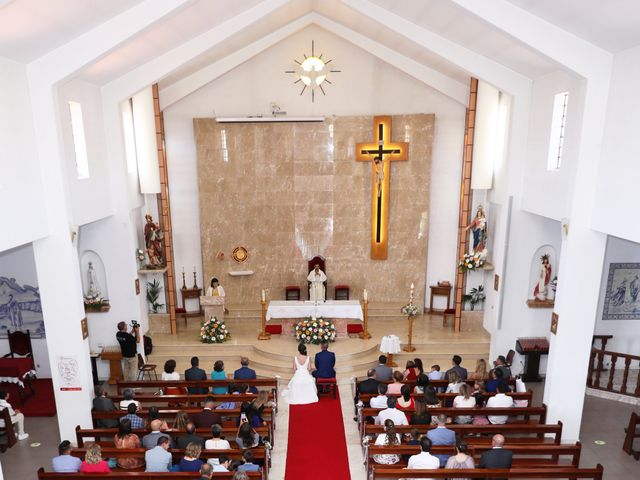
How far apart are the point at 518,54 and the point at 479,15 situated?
7.03 feet

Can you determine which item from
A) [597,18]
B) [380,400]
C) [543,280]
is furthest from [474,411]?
[597,18]

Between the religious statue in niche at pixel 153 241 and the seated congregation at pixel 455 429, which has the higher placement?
the religious statue in niche at pixel 153 241

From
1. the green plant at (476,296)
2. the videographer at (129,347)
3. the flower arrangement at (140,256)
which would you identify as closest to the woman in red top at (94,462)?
the videographer at (129,347)

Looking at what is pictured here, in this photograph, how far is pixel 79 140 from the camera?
952 cm

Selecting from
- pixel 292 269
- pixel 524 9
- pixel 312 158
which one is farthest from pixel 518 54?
pixel 292 269

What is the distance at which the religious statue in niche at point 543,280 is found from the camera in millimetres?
11180

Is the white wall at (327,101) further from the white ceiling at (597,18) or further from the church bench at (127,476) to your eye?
the church bench at (127,476)

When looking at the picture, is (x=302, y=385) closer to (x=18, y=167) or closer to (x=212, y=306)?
(x=212, y=306)

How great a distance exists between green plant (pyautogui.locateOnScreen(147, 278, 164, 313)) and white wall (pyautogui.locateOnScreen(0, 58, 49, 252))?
5.75m

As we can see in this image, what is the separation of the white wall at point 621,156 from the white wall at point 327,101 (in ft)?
21.4

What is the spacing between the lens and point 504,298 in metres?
11.2

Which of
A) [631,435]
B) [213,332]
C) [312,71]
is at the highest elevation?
[312,71]

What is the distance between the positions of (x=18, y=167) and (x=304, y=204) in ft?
26.9

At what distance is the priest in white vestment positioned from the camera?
13.6m
